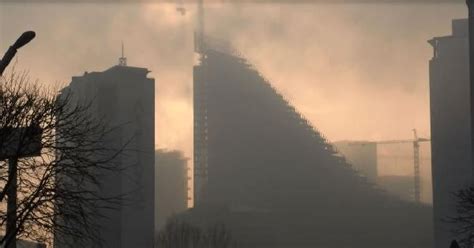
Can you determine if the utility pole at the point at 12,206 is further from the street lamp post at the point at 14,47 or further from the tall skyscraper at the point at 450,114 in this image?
the tall skyscraper at the point at 450,114

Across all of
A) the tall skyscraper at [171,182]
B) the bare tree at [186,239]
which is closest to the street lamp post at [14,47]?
the bare tree at [186,239]

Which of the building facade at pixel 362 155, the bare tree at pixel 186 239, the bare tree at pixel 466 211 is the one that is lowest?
the bare tree at pixel 186 239

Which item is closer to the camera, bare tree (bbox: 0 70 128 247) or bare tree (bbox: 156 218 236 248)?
bare tree (bbox: 0 70 128 247)

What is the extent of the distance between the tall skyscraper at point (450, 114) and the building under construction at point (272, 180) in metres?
12.8

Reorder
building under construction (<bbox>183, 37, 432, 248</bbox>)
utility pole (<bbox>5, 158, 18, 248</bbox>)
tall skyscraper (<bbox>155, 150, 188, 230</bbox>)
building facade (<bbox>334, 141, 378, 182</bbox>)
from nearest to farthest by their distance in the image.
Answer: utility pole (<bbox>5, 158, 18, 248</bbox>), building under construction (<bbox>183, 37, 432, 248</bbox>), building facade (<bbox>334, 141, 378, 182</bbox>), tall skyscraper (<bbox>155, 150, 188, 230</bbox>)

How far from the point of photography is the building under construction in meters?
117

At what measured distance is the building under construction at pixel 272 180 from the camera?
383ft

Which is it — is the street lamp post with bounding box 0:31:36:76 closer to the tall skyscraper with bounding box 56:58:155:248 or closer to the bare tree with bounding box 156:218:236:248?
the bare tree with bounding box 156:218:236:248

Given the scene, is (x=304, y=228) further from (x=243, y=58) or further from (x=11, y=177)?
(x=11, y=177)

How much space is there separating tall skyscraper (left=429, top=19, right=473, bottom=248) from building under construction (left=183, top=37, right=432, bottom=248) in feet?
42.0

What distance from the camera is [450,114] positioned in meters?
115

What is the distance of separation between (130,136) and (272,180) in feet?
93.9

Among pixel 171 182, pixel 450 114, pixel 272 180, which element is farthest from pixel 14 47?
pixel 171 182

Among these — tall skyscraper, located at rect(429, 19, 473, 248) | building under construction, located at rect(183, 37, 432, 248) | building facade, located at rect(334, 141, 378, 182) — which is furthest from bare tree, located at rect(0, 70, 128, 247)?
building facade, located at rect(334, 141, 378, 182)
